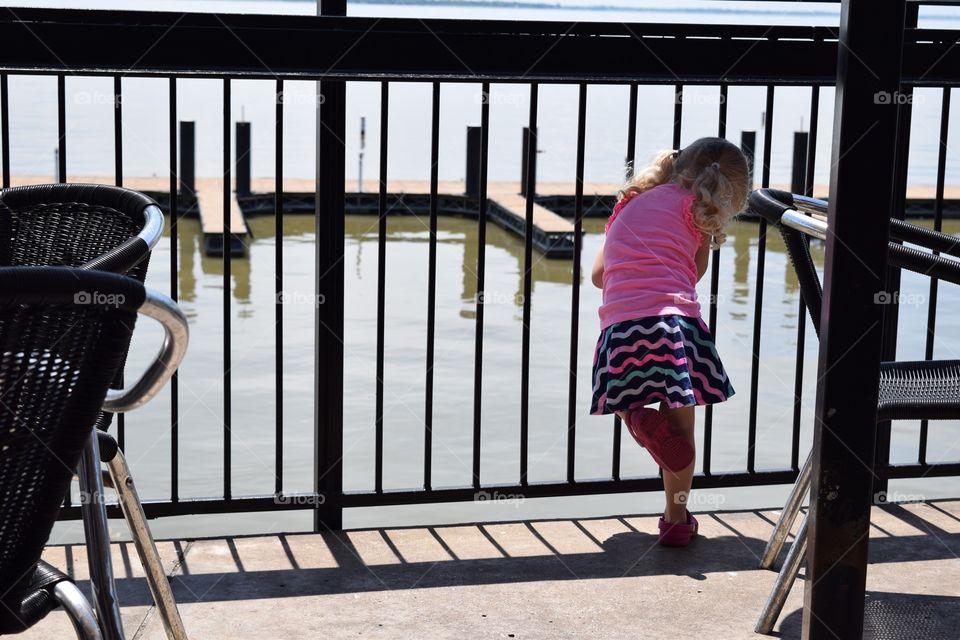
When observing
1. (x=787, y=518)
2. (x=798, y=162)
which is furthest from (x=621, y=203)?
(x=798, y=162)

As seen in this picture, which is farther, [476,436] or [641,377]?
[476,436]

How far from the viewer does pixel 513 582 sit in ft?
8.63

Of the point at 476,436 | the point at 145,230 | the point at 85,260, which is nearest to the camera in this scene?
the point at 145,230

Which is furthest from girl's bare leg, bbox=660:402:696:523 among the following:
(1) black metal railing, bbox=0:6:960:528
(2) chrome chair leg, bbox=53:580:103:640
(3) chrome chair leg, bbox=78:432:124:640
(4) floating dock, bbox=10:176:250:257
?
(4) floating dock, bbox=10:176:250:257

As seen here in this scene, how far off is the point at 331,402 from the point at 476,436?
393 mm

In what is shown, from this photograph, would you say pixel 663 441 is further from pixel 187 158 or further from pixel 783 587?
pixel 187 158

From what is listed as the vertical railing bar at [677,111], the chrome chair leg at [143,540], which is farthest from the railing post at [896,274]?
the chrome chair leg at [143,540]

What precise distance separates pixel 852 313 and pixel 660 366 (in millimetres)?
1135

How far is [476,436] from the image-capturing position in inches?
118

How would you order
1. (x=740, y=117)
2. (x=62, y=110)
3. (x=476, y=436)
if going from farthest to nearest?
1. (x=740, y=117)
2. (x=476, y=436)
3. (x=62, y=110)

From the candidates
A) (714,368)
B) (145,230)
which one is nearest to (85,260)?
(145,230)

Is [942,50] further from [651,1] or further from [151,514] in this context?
[151,514]

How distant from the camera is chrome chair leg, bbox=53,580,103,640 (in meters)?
1.35

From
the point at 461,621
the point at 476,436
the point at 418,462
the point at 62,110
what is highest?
the point at 62,110
